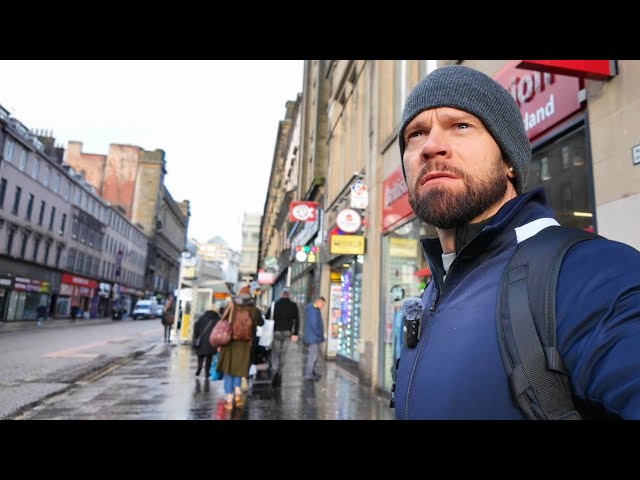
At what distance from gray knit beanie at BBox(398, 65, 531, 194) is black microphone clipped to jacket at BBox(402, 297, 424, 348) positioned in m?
0.55

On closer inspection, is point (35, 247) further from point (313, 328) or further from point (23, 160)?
point (313, 328)

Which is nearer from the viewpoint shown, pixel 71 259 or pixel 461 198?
pixel 461 198

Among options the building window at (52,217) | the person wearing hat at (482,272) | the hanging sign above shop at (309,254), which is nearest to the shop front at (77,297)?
the building window at (52,217)

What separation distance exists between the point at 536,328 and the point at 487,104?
892mm

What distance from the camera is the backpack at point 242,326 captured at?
6.89 metres

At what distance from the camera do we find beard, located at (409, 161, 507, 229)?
49.9 inches

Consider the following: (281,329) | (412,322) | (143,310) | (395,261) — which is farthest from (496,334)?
(143,310)

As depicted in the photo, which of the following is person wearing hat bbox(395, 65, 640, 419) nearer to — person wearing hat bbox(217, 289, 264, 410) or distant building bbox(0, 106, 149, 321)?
person wearing hat bbox(217, 289, 264, 410)

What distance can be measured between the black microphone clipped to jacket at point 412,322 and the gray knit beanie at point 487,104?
1.82ft

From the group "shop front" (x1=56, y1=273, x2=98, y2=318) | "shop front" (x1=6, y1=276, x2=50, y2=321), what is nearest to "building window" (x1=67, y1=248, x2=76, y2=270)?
"shop front" (x1=56, y1=273, x2=98, y2=318)

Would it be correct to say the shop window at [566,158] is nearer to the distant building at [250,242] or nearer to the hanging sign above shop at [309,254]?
the hanging sign above shop at [309,254]

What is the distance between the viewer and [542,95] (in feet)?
14.7

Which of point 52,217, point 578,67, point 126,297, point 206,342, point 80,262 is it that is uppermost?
point 52,217
